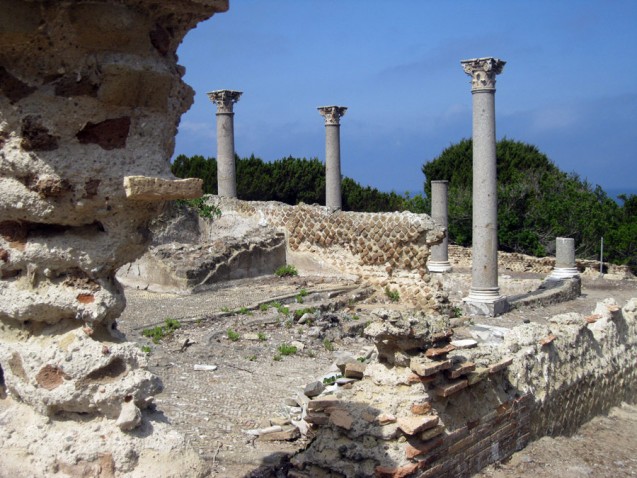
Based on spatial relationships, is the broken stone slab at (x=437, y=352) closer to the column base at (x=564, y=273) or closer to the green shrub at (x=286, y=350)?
the green shrub at (x=286, y=350)

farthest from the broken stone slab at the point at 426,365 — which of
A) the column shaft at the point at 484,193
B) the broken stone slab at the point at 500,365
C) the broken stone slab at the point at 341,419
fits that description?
the column shaft at the point at 484,193

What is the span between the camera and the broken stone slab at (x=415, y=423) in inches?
200

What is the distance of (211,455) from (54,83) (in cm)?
337

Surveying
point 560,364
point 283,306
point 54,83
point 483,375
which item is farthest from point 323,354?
point 54,83

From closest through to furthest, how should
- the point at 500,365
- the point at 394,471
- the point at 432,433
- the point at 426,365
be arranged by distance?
the point at 394,471 → the point at 432,433 → the point at 426,365 → the point at 500,365

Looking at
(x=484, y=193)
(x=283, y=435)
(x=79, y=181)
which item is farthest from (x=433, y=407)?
(x=484, y=193)

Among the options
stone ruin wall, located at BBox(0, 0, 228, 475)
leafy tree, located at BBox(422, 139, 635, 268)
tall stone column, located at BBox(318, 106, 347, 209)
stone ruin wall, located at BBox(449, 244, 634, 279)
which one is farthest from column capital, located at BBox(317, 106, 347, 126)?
stone ruin wall, located at BBox(0, 0, 228, 475)

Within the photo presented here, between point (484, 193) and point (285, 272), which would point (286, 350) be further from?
point (484, 193)

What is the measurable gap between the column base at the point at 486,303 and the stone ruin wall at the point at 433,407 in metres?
6.72

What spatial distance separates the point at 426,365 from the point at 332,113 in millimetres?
15679

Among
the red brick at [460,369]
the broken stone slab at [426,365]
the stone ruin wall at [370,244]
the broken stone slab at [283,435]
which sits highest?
the stone ruin wall at [370,244]

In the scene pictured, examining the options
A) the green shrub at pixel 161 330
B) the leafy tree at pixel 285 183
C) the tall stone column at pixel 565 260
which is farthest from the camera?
the leafy tree at pixel 285 183

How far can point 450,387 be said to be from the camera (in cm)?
554

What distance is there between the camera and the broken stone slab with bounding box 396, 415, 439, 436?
5.08m
